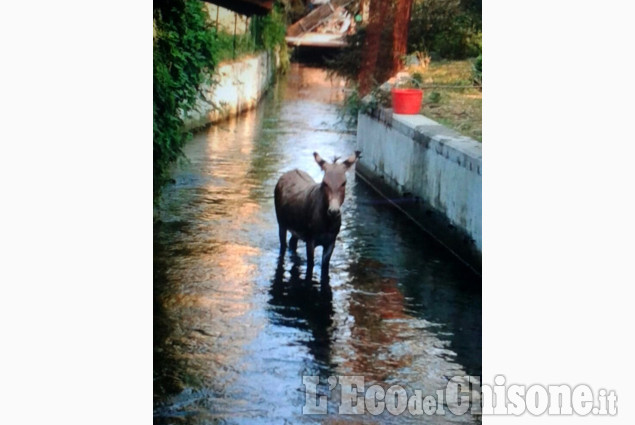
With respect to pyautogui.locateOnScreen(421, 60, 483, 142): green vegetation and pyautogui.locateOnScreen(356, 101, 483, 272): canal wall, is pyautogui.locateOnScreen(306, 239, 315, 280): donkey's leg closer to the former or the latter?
pyautogui.locateOnScreen(356, 101, 483, 272): canal wall

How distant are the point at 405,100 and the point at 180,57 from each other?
Answer: 1.20m

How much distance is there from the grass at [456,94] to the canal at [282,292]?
0.47 m

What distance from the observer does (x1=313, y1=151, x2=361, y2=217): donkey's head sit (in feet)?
22.4

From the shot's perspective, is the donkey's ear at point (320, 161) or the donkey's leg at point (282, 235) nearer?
the donkey's ear at point (320, 161)

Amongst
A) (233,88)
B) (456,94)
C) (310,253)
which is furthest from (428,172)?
(233,88)

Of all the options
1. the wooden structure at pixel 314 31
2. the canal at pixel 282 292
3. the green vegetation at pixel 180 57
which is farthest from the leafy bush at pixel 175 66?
the wooden structure at pixel 314 31

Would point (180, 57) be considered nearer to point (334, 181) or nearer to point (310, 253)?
point (334, 181)

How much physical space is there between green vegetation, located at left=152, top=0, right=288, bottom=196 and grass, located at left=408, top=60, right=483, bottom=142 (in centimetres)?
73

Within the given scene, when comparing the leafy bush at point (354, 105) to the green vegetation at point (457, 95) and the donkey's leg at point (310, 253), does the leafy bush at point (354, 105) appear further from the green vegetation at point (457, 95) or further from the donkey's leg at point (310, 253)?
the donkey's leg at point (310, 253)

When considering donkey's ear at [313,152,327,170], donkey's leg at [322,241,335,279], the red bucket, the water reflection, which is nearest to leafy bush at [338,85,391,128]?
the red bucket

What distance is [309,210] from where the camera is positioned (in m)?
7.09

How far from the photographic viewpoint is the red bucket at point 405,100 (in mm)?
7188
